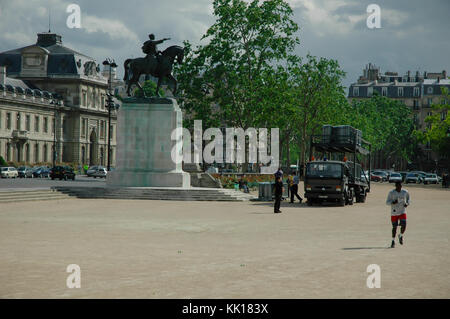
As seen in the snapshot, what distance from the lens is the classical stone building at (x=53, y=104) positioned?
9994 cm

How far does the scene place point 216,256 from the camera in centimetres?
1414

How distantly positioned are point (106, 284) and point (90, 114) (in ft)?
364

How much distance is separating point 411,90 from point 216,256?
477 feet

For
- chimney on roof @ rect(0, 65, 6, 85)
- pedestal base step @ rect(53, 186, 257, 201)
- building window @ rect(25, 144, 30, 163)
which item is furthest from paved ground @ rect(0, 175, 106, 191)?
chimney on roof @ rect(0, 65, 6, 85)

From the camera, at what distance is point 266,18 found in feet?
208

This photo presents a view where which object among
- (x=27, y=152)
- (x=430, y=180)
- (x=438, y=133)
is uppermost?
(x=438, y=133)

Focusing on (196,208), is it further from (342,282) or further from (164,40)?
(342,282)

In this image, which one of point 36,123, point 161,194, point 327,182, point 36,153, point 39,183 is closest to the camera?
point 327,182

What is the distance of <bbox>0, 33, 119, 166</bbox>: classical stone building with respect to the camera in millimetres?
99938

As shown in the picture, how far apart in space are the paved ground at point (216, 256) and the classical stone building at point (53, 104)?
257ft

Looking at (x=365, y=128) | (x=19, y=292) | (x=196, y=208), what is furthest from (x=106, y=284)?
(x=365, y=128)

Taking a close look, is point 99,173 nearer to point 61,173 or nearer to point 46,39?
point 61,173

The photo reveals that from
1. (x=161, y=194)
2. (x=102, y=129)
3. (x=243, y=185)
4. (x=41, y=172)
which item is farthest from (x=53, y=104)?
(x=161, y=194)

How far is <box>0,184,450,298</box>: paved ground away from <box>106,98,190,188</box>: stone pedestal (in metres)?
14.2
